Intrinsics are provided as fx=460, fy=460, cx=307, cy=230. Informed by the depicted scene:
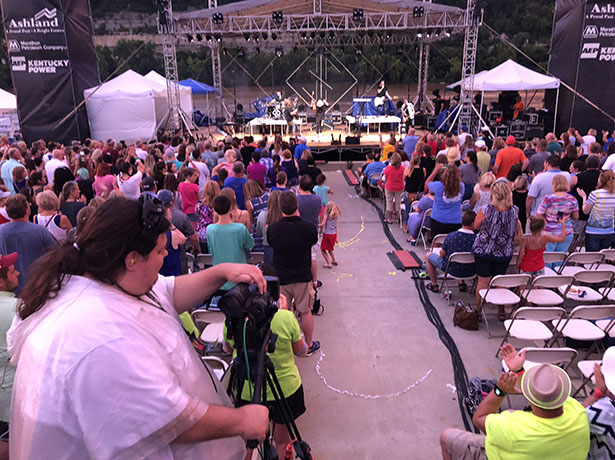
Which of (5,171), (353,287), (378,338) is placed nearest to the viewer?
(378,338)

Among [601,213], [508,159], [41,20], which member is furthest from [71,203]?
[41,20]

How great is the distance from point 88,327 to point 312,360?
11.1ft

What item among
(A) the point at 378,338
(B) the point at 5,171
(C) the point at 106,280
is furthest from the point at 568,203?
(B) the point at 5,171

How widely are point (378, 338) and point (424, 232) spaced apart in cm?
326

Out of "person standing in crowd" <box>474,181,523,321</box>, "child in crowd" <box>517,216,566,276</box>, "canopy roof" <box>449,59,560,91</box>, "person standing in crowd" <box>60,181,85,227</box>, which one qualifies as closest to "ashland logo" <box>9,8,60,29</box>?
"person standing in crowd" <box>60,181,85,227</box>

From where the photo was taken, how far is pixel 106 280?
3.73ft

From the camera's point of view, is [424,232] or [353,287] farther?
[424,232]

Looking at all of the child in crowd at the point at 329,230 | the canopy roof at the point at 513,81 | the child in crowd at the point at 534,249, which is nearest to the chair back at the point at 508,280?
the child in crowd at the point at 534,249

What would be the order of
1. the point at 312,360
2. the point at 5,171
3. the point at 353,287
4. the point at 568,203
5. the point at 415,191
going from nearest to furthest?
the point at 312,360 → the point at 568,203 → the point at 353,287 → the point at 5,171 → the point at 415,191

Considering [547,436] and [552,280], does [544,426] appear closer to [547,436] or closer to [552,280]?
[547,436]

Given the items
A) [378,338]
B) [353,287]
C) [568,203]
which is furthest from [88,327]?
[568,203]

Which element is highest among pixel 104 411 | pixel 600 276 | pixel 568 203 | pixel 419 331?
pixel 104 411

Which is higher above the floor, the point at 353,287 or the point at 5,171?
the point at 5,171

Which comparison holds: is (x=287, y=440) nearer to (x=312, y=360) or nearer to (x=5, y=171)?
(x=312, y=360)
